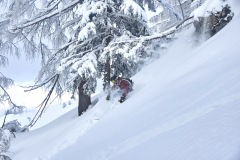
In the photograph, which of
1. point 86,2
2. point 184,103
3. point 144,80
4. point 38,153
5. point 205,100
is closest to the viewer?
point 205,100

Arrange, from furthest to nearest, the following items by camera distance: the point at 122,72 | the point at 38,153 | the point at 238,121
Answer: the point at 122,72 → the point at 38,153 → the point at 238,121

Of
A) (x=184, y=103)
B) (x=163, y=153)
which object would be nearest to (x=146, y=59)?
(x=184, y=103)

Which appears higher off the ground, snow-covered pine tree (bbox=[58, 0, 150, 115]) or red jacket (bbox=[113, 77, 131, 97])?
snow-covered pine tree (bbox=[58, 0, 150, 115])

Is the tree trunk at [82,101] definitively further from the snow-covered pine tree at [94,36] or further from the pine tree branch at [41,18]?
the pine tree branch at [41,18]

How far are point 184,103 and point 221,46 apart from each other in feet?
7.18

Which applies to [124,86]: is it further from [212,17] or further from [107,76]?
[212,17]

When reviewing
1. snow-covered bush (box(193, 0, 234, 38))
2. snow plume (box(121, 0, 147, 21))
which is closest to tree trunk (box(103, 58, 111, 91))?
snow plume (box(121, 0, 147, 21))

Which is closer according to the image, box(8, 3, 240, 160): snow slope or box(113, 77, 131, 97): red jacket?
box(8, 3, 240, 160): snow slope

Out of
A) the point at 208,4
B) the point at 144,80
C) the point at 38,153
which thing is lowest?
the point at 38,153

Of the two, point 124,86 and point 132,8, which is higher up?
point 132,8

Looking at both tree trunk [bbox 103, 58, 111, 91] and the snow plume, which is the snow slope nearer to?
the snow plume

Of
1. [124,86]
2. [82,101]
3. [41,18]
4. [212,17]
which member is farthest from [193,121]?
[41,18]

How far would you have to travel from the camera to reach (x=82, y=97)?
38.3ft

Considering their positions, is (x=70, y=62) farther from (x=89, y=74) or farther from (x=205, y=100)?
(x=205, y=100)
